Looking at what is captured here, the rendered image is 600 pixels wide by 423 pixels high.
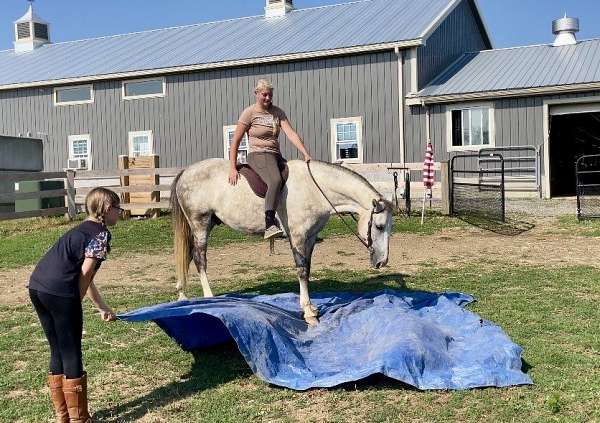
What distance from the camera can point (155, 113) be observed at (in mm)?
23828

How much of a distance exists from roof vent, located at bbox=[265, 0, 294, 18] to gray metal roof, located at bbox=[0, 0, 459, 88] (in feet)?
1.29

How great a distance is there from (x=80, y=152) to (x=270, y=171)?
20.2 m

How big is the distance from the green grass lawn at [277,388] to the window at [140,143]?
16.6 metres

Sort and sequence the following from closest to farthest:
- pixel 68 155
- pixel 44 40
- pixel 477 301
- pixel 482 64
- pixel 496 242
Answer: pixel 477 301
pixel 496 242
pixel 482 64
pixel 68 155
pixel 44 40

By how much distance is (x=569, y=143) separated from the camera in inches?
953

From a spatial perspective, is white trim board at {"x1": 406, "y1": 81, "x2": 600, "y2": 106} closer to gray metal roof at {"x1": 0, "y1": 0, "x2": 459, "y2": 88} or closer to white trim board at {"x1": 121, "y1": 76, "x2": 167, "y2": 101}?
gray metal roof at {"x1": 0, "y1": 0, "x2": 459, "y2": 88}

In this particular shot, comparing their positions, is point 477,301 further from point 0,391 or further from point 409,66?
point 409,66

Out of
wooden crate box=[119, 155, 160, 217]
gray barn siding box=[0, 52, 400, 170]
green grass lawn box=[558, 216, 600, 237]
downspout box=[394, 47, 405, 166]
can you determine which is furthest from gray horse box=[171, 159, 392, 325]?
gray barn siding box=[0, 52, 400, 170]

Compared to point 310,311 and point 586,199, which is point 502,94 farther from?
point 310,311

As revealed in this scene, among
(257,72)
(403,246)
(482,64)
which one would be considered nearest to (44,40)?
(257,72)

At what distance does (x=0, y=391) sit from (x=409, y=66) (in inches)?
671

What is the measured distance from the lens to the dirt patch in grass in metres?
10.0

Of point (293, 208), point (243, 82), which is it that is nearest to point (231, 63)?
point (243, 82)

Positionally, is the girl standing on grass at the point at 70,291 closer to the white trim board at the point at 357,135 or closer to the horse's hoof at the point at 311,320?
the horse's hoof at the point at 311,320
